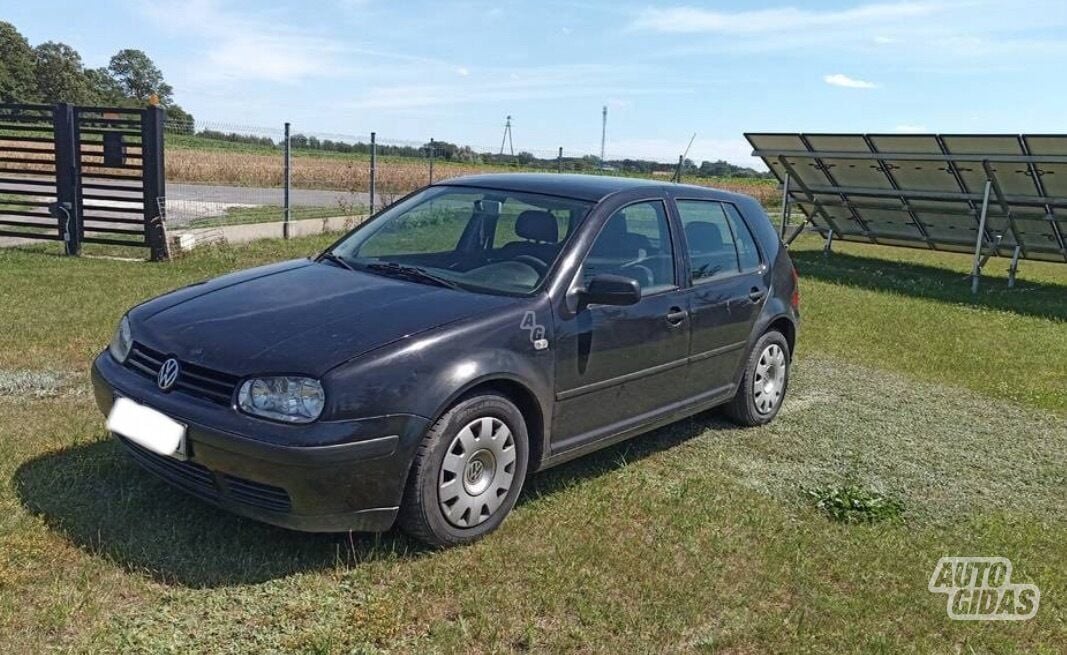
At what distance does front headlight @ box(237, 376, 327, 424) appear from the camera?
3150 millimetres

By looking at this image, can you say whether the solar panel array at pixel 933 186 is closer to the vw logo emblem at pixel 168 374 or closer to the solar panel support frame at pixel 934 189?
the solar panel support frame at pixel 934 189

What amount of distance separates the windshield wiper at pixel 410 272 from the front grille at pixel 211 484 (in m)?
1.28

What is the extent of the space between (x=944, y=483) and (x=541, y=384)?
8.86ft

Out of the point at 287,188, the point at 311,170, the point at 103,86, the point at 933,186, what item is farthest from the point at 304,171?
the point at 103,86

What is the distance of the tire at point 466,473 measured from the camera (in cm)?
338

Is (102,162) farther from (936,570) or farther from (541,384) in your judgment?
(936,570)

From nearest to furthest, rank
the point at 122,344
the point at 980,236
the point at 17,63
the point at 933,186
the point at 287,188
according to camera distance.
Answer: the point at 122,344 → the point at 980,236 → the point at 933,186 → the point at 287,188 → the point at 17,63

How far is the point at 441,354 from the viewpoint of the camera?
3402mm

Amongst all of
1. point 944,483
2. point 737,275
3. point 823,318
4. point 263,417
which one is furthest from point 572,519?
point 823,318

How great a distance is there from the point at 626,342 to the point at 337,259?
1.61 meters

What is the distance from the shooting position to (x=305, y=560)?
11.2 ft

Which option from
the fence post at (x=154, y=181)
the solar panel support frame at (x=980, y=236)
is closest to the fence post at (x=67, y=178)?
the fence post at (x=154, y=181)

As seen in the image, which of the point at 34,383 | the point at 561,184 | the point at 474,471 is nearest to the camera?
the point at 474,471

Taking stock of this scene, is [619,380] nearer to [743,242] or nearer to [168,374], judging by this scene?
[743,242]
